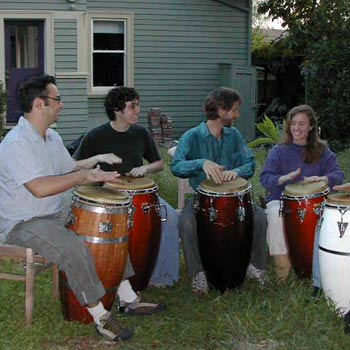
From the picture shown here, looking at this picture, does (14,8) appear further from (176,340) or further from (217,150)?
(176,340)

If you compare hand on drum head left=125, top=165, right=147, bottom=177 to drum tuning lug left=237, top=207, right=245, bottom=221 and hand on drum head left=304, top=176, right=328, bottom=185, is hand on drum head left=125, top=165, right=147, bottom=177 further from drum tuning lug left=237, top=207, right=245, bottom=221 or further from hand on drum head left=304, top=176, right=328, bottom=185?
hand on drum head left=304, top=176, right=328, bottom=185

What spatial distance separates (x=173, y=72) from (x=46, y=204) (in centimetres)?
1073

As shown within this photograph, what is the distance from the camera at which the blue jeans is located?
521 cm

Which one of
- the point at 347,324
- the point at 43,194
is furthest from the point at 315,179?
the point at 43,194

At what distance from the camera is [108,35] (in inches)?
561

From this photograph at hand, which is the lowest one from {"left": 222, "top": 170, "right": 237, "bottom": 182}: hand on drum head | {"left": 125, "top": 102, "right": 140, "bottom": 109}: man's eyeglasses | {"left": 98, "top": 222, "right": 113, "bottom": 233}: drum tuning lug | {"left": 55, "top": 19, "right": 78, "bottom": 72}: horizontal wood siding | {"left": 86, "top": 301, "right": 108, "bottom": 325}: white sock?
{"left": 86, "top": 301, "right": 108, "bottom": 325}: white sock

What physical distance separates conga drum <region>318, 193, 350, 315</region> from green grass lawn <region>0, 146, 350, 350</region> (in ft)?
0.34

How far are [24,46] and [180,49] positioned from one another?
10.9ft

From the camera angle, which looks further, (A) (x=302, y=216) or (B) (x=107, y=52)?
(B) (x=107, y=52)

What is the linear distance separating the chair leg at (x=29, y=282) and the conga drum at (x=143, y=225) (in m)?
0.64

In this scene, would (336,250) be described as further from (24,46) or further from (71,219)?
(24,46)

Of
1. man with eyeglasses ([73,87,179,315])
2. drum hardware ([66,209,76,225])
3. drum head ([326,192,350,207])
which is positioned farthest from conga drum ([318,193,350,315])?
drum hardware ([66,209,76,225])

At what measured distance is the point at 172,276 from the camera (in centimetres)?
525

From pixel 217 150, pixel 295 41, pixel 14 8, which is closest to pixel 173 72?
pixel 295 41
